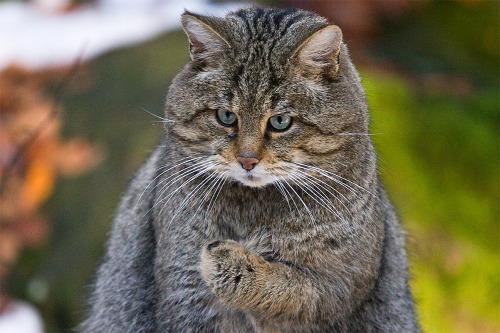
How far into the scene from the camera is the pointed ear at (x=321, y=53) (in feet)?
9.08

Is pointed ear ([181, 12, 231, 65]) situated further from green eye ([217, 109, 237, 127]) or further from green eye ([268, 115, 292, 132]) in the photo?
green eye ([268, 115, 292, 132])

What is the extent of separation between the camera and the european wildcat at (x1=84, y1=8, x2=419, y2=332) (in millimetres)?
2801

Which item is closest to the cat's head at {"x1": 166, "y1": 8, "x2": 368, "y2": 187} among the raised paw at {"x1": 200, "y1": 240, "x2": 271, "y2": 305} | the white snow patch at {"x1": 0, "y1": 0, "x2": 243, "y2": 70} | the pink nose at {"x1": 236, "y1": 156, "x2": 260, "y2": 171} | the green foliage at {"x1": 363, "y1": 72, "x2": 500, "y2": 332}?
the pink nose at {"x1": 236, "y1": 156, "x2": 260, "y2": 171}

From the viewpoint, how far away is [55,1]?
8.20 m

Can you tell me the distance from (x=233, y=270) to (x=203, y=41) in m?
0.94

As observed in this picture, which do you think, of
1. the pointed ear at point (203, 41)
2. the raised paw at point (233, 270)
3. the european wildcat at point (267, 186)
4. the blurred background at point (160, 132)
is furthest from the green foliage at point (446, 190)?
→ the pointed ear at point (203, 41)

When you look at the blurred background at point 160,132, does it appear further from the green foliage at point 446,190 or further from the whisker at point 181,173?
the whisker at point 181,173

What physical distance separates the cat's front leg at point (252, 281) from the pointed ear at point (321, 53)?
77cm

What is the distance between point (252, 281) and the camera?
281cm

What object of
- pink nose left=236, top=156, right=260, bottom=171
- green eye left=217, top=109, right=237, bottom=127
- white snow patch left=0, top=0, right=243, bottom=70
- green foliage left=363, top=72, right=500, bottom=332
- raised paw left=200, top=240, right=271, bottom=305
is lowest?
green foliage left=363, top=72, right=500, bottom=332

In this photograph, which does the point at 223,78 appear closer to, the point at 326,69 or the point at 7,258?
the point at 326,69

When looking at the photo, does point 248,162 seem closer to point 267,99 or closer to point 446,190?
point 267,99

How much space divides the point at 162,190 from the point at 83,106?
3317 mm

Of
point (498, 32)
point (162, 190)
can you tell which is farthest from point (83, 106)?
point (498, 32)
